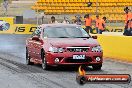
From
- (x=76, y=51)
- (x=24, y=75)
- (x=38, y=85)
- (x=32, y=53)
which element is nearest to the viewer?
(x=38, y=85)

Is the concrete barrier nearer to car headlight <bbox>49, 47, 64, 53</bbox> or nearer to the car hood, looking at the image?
the car hood

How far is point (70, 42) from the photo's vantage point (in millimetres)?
15430

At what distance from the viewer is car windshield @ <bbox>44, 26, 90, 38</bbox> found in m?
A: 16.3

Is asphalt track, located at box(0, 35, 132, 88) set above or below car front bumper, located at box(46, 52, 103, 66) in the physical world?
below

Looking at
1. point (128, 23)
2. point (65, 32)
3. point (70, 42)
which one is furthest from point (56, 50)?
point (128, 23)

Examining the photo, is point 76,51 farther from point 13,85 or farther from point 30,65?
point 13,85

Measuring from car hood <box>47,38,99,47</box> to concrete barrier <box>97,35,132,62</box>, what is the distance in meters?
3.61

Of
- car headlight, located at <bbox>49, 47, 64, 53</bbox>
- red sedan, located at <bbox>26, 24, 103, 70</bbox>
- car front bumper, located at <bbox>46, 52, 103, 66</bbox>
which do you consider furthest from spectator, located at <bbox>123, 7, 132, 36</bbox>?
car headlight, located at <bbox>49, 47, 64, 53</bbox>

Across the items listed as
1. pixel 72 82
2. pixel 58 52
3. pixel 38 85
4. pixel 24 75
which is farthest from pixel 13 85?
pixel 58 52

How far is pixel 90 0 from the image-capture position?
53.3 meters

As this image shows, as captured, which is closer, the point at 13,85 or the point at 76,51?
the point at 13,85

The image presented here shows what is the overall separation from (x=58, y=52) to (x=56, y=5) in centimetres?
3686

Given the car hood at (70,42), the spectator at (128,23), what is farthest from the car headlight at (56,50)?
the spectator at (128,23)

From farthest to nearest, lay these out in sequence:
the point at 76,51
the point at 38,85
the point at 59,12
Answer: the point at 59,12 < the point at 76,51 < the point at 38,85
